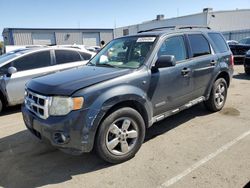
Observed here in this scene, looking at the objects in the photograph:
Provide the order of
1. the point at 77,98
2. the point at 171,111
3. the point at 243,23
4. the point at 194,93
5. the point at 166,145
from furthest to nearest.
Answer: the point at 243,23, the point at 194,93, the point at 171,111, the point at 166,145, the point at 77,98

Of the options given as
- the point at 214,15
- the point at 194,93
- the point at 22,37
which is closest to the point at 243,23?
the point at 214,15

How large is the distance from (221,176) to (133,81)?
1.74m

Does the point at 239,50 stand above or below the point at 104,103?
above

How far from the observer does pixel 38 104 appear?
3.57 meters

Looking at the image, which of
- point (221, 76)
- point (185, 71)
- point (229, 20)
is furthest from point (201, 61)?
point (229, 20)

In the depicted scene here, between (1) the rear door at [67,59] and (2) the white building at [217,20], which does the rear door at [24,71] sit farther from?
(2) the white building at [217,20]

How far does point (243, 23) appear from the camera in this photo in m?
40.5

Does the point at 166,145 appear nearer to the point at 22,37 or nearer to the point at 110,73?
the point at 110,73

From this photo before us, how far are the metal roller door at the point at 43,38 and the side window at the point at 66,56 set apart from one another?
23.6 meters

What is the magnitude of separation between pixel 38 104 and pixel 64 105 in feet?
1.69

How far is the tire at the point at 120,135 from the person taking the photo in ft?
11.5

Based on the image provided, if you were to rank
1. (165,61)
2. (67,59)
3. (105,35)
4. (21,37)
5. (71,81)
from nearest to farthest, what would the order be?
1. (71,81)
2. (165,61)
3. (67,59)
4. (21,37)
5. (105,35)

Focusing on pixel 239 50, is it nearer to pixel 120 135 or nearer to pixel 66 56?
pixel 66 56

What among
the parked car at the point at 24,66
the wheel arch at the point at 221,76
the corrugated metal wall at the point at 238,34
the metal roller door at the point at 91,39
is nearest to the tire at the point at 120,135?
the wheel arch at the point at 221,76
